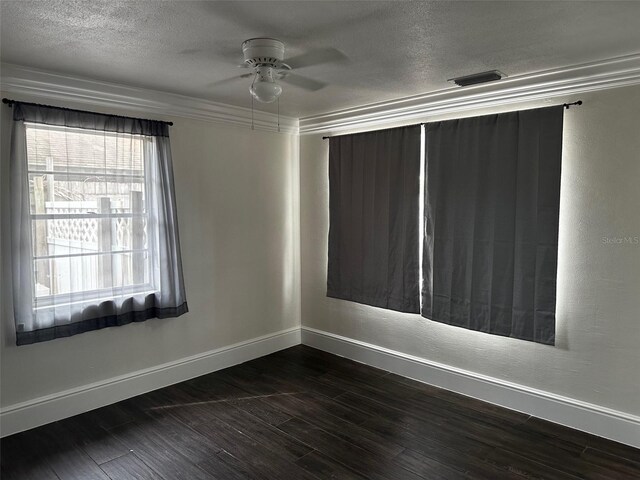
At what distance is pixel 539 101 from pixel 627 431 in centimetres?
224

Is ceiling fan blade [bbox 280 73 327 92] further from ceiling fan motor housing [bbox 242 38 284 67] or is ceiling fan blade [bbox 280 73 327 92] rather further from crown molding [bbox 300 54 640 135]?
crown molding [bbox 300 54 640 135]

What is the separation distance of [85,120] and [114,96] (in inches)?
11.8

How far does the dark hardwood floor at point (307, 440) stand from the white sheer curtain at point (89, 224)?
0.72m

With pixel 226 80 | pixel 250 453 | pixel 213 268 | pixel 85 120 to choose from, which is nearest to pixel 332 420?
pixel 250 453

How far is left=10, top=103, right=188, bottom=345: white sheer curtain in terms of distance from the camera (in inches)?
117

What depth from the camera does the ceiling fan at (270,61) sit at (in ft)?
7.87

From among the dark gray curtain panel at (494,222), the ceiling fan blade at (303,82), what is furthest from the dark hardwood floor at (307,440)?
the ceiling fan blade at (303,82)

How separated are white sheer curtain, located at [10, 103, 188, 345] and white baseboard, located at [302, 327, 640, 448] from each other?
1.71m

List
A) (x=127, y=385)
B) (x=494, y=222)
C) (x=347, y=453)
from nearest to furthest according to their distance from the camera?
(x=347, y=453) < (x=494, y=222) < (x=127, y=385)

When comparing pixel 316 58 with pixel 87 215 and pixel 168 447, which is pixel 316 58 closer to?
pixel 87 215

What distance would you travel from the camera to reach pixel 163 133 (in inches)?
143

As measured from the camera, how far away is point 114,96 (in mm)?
3359

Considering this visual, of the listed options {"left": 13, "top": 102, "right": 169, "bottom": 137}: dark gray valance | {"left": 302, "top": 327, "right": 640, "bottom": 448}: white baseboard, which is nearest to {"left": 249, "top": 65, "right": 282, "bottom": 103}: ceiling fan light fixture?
{"left": 13, "top": 102, "right": 169, "bottom": 137}: dark gray valance

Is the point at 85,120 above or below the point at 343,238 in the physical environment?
above
